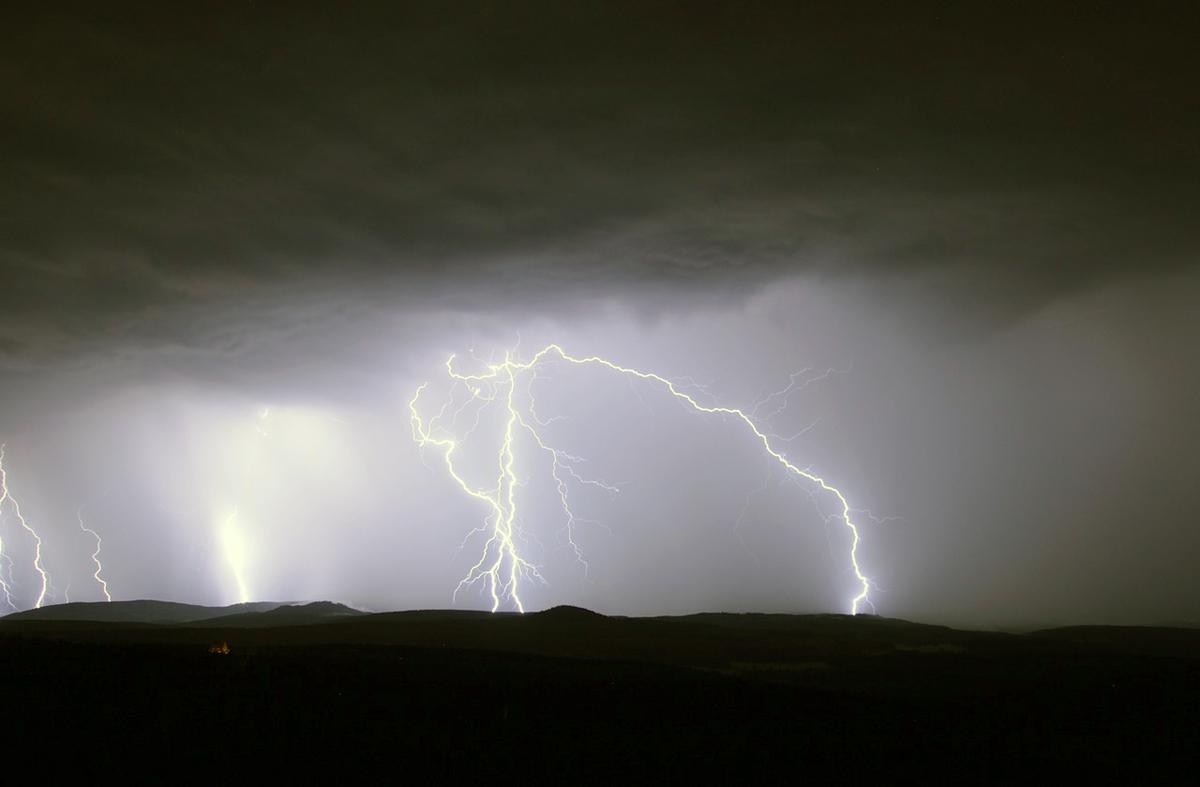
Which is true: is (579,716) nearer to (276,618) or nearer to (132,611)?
(276,618)

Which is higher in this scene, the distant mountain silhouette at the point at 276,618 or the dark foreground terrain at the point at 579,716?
the dark foreground terrain at the point at 579,716

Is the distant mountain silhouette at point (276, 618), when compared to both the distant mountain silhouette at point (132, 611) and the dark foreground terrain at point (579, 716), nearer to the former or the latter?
the distant mountain silhouette at point (132, 611)

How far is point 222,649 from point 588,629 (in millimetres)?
16980

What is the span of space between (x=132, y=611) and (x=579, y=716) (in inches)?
2338

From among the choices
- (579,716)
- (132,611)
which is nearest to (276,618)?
(132,611)

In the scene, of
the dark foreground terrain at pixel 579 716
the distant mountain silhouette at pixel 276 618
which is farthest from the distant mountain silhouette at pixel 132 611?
the dark foreground terrain at pixel 579 716

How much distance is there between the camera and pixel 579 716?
43.0ft

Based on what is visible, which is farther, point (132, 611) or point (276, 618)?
point (132, 611)

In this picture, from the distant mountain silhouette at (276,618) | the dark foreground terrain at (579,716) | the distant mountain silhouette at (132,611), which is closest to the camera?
the dark foreground terrain at (579,716)

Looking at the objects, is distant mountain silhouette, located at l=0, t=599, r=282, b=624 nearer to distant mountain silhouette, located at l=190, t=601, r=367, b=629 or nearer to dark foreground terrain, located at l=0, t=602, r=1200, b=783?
distant mountain silhouette, located at l=190, t=601, r=367, b=629

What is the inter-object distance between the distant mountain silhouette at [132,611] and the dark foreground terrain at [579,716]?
42.5 metres

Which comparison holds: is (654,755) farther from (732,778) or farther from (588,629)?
(588,629)

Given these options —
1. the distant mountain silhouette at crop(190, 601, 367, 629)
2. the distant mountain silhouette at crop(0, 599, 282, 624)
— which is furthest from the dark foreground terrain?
the distant mountain silhouette at crop(0, 599, 282, 624)

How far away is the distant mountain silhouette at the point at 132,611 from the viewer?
55844 mm
